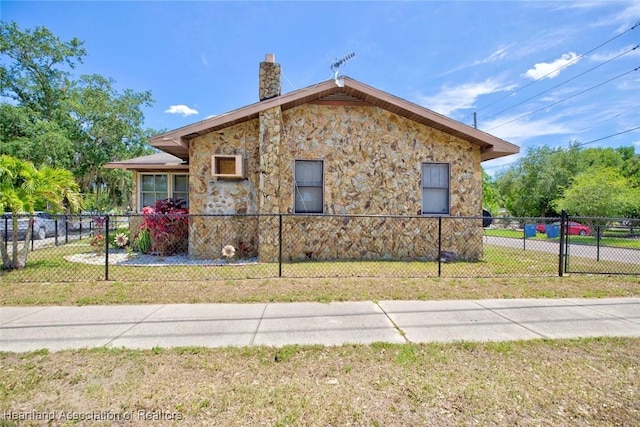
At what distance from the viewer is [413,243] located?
9.08 metres

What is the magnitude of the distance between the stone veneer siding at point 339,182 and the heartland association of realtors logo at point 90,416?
6.35 m

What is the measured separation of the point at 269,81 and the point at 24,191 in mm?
6433

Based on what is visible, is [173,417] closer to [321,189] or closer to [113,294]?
[113,294]

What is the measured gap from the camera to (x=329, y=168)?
883cm

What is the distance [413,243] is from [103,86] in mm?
26752

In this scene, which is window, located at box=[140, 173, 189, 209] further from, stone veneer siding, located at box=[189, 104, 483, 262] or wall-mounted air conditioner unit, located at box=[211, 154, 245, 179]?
wall-mounted air conditioner unit, located at box=[211, 154, 245, 179]

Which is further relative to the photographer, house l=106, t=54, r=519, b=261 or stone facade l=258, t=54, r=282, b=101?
stone facade l=258, t=54, r=282, b=101

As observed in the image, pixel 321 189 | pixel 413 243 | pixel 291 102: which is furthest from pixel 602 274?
pixel 291 102

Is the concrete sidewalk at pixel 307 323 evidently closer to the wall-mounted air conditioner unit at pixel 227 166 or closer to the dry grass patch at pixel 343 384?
the dry grass patch at pixel 343 384

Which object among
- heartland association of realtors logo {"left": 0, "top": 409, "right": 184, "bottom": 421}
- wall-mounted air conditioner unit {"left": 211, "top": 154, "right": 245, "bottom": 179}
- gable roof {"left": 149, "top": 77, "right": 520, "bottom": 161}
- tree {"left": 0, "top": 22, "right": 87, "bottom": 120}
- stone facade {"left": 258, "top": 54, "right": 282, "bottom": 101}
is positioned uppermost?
tree {"left": 0, "top": 22, "right": 87, "bottom": 120}

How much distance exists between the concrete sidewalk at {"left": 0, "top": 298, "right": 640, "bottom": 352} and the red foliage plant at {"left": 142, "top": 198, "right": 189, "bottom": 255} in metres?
4.64

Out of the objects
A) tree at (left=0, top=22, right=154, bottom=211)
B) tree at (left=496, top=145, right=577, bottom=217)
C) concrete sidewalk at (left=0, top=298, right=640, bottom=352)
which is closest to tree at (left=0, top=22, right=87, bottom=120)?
tree at (left=0, top=22, right=154, bottom=211)

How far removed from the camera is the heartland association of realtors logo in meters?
2.29

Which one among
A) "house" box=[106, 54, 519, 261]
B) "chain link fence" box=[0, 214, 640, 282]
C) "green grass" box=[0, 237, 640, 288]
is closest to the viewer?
"green grass" box=[0, 237, 640, 288]
